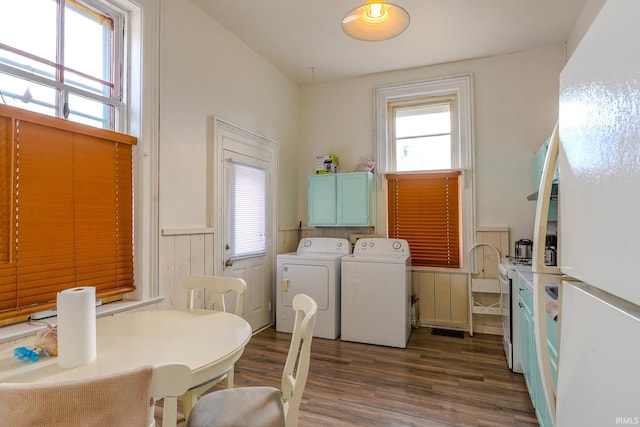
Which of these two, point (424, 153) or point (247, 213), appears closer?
point (247, 213)

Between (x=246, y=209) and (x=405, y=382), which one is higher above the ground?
(x=246, y=209)

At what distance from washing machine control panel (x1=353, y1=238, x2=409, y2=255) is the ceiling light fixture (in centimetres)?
223

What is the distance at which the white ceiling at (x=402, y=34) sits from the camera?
2.88 m

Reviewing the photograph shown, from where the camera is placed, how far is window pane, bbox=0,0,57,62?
1.79 meters

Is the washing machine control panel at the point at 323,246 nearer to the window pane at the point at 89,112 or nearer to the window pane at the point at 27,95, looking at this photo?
the window pane at the point at 89,112

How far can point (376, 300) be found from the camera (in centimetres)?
338

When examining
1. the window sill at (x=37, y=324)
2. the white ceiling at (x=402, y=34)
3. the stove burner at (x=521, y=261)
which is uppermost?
the white ceiling at (x=402, y=34)

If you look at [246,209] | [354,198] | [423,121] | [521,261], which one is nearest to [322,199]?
[354,198]

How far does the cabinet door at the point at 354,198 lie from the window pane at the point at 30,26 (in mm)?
2826

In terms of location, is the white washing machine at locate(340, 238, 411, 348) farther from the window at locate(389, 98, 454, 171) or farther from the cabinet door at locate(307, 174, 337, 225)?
the window at locate(389, 98, 454, 171)

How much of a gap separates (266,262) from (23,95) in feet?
8.45

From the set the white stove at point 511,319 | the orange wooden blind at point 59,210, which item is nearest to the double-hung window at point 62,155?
the orange wooden blind at point 59,210

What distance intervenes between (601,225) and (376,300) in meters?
2.89

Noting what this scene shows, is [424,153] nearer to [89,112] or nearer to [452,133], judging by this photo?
[452,133]
